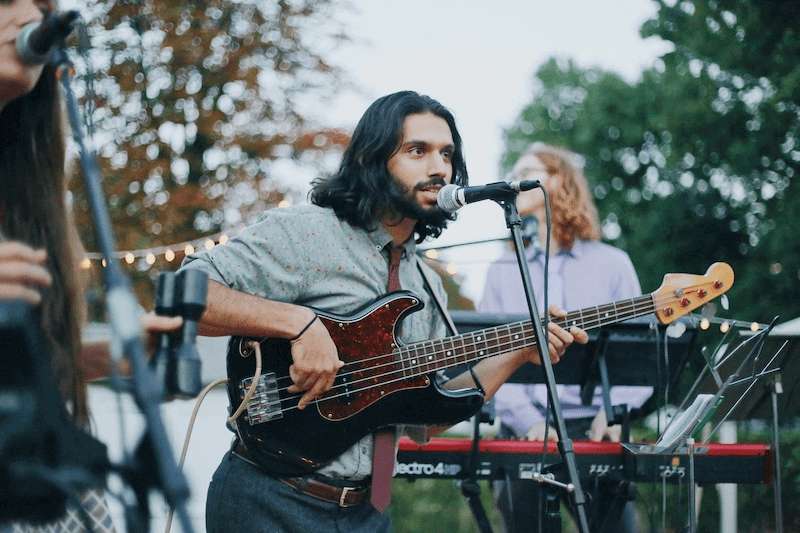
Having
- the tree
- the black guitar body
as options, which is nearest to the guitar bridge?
the black guitar body

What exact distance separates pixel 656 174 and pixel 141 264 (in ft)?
51.0

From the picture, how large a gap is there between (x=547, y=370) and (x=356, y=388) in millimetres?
677

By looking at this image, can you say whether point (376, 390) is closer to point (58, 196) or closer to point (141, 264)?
point (58, 196)

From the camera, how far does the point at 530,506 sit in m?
4.52

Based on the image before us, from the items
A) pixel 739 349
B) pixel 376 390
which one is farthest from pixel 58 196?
pixel 739 349

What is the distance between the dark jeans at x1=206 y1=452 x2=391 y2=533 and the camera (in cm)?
305

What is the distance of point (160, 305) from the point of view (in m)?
1.71

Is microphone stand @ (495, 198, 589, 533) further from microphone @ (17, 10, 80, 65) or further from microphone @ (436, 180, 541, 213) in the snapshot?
microphone @ (17, 10, 80, 65)

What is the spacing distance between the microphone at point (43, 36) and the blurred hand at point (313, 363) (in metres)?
1.54

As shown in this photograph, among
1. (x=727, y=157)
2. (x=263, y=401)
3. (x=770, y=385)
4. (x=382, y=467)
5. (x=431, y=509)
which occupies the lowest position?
(x=431, y=509)

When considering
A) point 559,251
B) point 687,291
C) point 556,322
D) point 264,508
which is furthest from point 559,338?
point 559,251

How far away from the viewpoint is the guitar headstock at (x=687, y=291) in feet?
12.6

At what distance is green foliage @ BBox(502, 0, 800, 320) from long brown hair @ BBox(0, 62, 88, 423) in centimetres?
1092

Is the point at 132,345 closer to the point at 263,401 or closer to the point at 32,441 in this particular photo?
the point at 32,441
